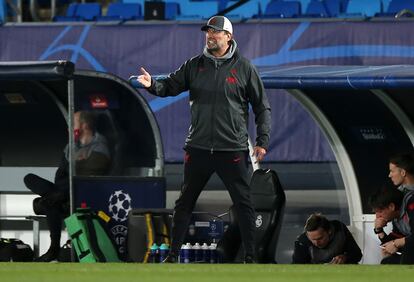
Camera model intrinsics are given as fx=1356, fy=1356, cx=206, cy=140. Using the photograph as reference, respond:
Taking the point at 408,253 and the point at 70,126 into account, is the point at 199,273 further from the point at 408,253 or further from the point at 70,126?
the point at 70,126

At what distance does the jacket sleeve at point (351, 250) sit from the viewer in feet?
37.2

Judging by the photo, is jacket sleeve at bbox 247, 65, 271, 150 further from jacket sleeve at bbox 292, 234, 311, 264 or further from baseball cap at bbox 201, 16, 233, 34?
jacket sleeve at bbox 292, 234, 311, 264

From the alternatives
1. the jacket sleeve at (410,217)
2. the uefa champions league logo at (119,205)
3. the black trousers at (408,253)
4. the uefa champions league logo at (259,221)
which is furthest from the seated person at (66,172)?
the black trousers at (408,253)

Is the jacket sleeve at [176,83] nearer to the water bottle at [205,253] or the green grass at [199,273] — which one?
the green grass at [199,273]

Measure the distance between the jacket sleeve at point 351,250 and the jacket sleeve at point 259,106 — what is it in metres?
1.66

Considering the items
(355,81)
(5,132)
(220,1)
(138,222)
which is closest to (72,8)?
(220,1)

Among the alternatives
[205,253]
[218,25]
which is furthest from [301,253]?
[218,25]

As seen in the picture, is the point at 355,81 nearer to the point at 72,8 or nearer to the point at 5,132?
the point at 5,132

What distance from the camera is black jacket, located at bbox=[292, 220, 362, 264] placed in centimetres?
1137

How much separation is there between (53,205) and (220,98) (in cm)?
387

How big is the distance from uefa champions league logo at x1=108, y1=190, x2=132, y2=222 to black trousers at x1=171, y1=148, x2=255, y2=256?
9.57 feet

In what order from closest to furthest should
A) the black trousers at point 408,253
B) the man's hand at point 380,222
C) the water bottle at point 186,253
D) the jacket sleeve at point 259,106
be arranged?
the jacket sleeve at point 259,106
the black trousers at point 408,253
the man's hand at point 380,222
the water bottle at point 186,253

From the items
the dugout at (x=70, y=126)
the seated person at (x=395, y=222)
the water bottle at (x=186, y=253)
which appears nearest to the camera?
the seated person at (x=395, y=222)

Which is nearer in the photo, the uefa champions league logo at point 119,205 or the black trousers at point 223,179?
the black trousers at point 223,179
